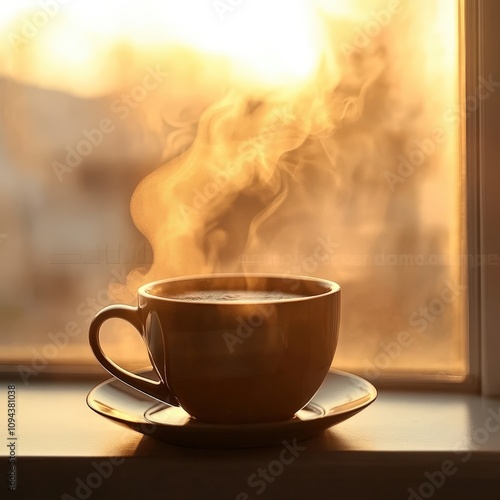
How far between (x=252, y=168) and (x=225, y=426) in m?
0.36

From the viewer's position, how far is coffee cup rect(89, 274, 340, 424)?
25.1 inches

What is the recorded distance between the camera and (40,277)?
2.96ft

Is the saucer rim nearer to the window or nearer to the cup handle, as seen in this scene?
the cup handle

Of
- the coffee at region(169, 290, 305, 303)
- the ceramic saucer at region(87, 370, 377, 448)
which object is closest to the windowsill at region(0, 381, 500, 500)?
the ceramic saucer at region(87, 370, 377, 448)

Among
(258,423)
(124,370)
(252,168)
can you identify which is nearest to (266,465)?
(258,423)

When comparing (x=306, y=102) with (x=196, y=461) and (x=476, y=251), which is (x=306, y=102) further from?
(x=196, y=461)

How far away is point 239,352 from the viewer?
637 millimetres

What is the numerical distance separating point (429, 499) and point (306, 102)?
482 mm

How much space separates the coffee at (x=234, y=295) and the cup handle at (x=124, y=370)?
5cm

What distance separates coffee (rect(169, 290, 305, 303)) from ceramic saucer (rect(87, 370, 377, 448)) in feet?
0.40

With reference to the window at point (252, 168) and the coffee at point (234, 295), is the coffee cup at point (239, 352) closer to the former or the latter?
the coffee at point (234, 295)

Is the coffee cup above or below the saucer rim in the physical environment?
above

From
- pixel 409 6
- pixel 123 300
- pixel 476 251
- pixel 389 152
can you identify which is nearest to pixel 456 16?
pixel 409 6

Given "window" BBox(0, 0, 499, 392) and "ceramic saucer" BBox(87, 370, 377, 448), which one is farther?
"window" BBox(0, 0, 499, 392)
